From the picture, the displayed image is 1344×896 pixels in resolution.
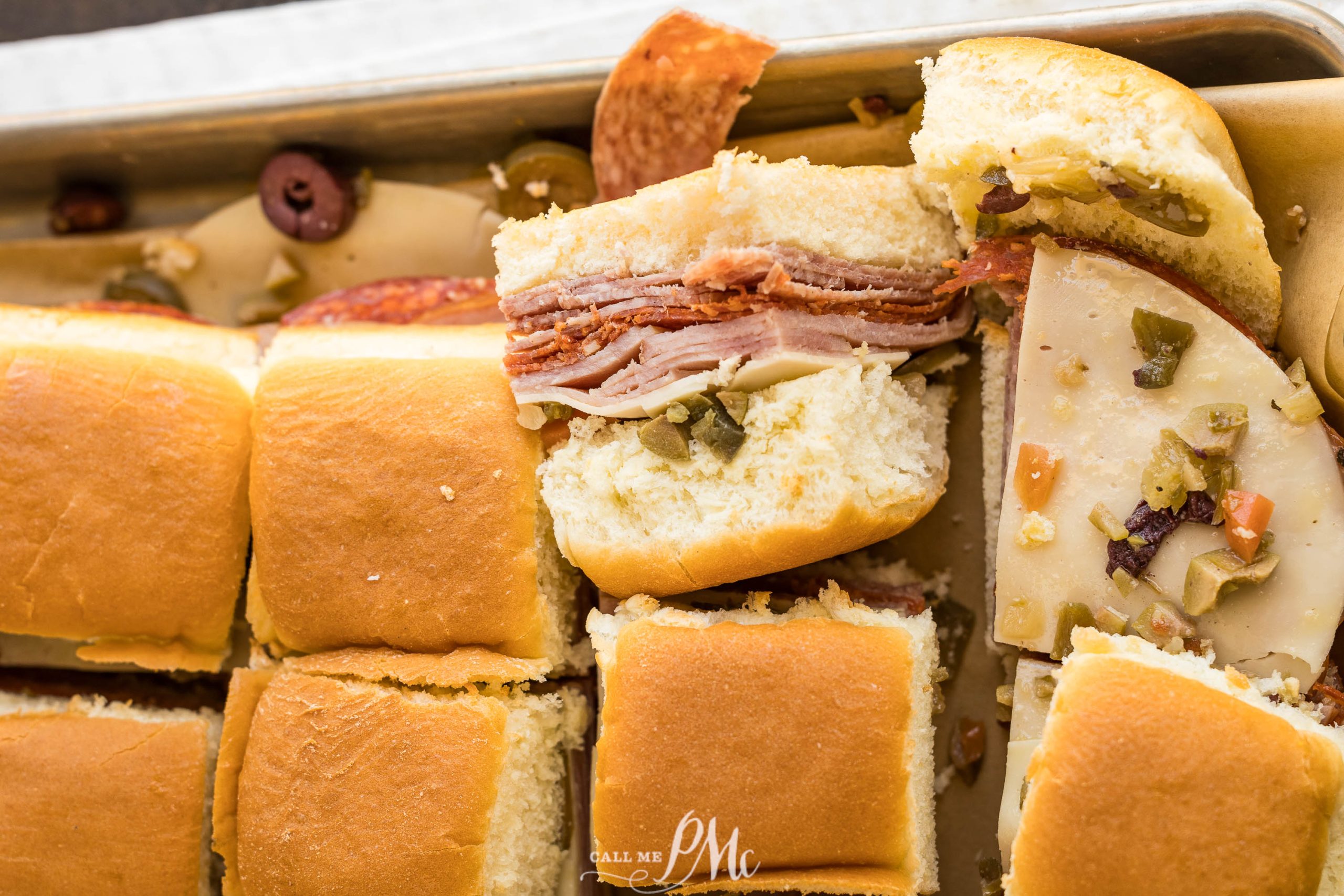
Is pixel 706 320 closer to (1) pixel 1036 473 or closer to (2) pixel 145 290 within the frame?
(1) pixel 1036 473

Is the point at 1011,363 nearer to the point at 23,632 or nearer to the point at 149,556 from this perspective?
the point at 149,556

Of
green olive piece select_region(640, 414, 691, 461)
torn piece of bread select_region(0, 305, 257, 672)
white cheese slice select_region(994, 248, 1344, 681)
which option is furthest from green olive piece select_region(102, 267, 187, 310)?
white cheese slice select_region(994, 248, 1344, 681)

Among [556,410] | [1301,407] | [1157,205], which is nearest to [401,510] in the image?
[556,410]

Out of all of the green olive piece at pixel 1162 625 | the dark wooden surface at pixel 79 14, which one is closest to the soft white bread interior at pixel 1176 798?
the green olive piece at pixel 1162 625

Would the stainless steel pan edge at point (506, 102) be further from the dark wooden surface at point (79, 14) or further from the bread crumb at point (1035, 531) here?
the bread crumb at point (1035, 531)

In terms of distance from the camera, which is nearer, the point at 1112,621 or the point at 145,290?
the point at 1112,621

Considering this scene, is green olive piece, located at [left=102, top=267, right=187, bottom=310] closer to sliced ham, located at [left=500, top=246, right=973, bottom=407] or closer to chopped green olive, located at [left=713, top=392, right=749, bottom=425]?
sliced ham, located at [left=500, top=246, right=973, bottom=407]
